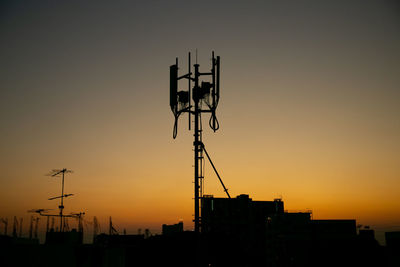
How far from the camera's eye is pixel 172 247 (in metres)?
29.6

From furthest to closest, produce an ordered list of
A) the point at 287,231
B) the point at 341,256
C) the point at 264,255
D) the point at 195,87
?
the point at 264,255, the point at 287,231, the point at 341,256, the point at 195,87

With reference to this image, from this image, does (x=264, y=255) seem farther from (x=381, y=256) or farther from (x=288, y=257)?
(x=381, y=256)

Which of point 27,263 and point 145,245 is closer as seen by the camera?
point 27,263

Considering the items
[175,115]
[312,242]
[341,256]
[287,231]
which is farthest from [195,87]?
[287,231]

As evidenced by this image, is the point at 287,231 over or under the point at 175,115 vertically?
under

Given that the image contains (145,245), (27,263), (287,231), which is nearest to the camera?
(27,263)

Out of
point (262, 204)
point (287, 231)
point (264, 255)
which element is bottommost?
point (264, 255)

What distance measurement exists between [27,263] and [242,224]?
9650cm

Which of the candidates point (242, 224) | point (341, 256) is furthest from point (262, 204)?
point (341, 256)

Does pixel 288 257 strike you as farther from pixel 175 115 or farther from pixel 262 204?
pixel 175 115

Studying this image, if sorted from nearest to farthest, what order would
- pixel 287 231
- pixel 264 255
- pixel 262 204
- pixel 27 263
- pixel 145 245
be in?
pixel 27 263 → pixel 145 245 → pixel 287 231 → pixel 264 255 → pixel 262 204

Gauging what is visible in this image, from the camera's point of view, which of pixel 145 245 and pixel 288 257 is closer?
pixel 145 245

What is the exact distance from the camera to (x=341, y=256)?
75.9 metres

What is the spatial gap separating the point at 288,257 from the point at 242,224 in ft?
111
